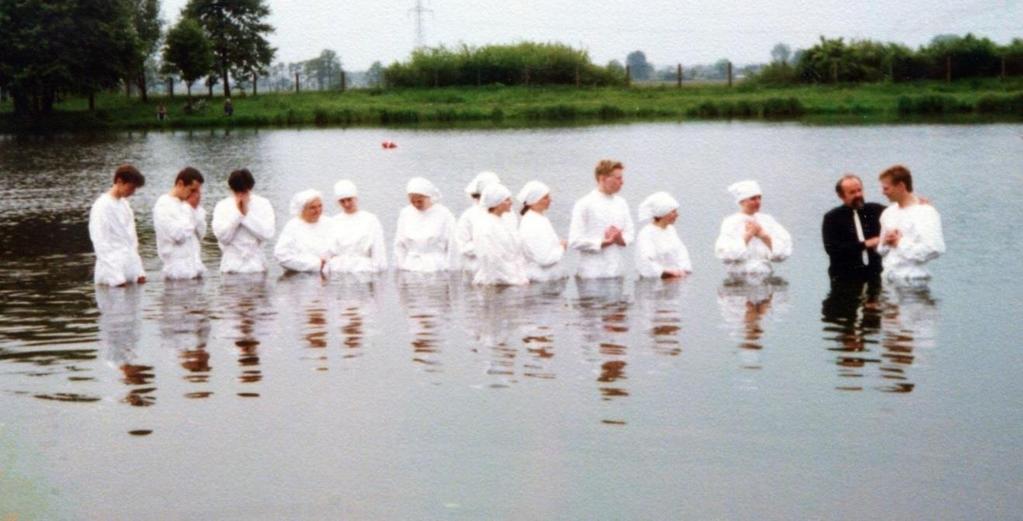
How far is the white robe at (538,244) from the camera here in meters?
16.8

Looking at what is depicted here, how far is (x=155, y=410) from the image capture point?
437 inches

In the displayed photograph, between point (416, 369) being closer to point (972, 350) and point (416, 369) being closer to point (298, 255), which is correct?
point (972, 350)

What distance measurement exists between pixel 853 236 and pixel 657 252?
2371 millimetres

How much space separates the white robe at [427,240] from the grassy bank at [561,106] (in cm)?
4494

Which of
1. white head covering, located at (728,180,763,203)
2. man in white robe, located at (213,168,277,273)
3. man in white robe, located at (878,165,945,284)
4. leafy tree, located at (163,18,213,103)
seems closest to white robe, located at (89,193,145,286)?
man in white robe, located at (213,168,277,273)

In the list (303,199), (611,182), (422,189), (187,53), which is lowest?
(303,199)

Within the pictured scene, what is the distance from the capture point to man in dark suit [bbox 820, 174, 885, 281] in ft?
55.2

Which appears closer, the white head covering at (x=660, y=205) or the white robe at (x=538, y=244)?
the white robe at (x=538, y=244)

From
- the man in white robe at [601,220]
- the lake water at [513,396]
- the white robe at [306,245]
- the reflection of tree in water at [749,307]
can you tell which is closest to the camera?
the lake water at [513,396]

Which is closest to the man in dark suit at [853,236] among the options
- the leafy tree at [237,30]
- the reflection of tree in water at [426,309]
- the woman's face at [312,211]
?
the reflection of tree in water at [426,309]

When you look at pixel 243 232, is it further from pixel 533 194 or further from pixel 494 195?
pixel 533 194

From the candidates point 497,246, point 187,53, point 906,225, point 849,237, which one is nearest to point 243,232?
point 497,246

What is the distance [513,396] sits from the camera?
11.4 meters

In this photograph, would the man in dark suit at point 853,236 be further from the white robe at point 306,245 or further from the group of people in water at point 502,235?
the white robe at point 306,245
